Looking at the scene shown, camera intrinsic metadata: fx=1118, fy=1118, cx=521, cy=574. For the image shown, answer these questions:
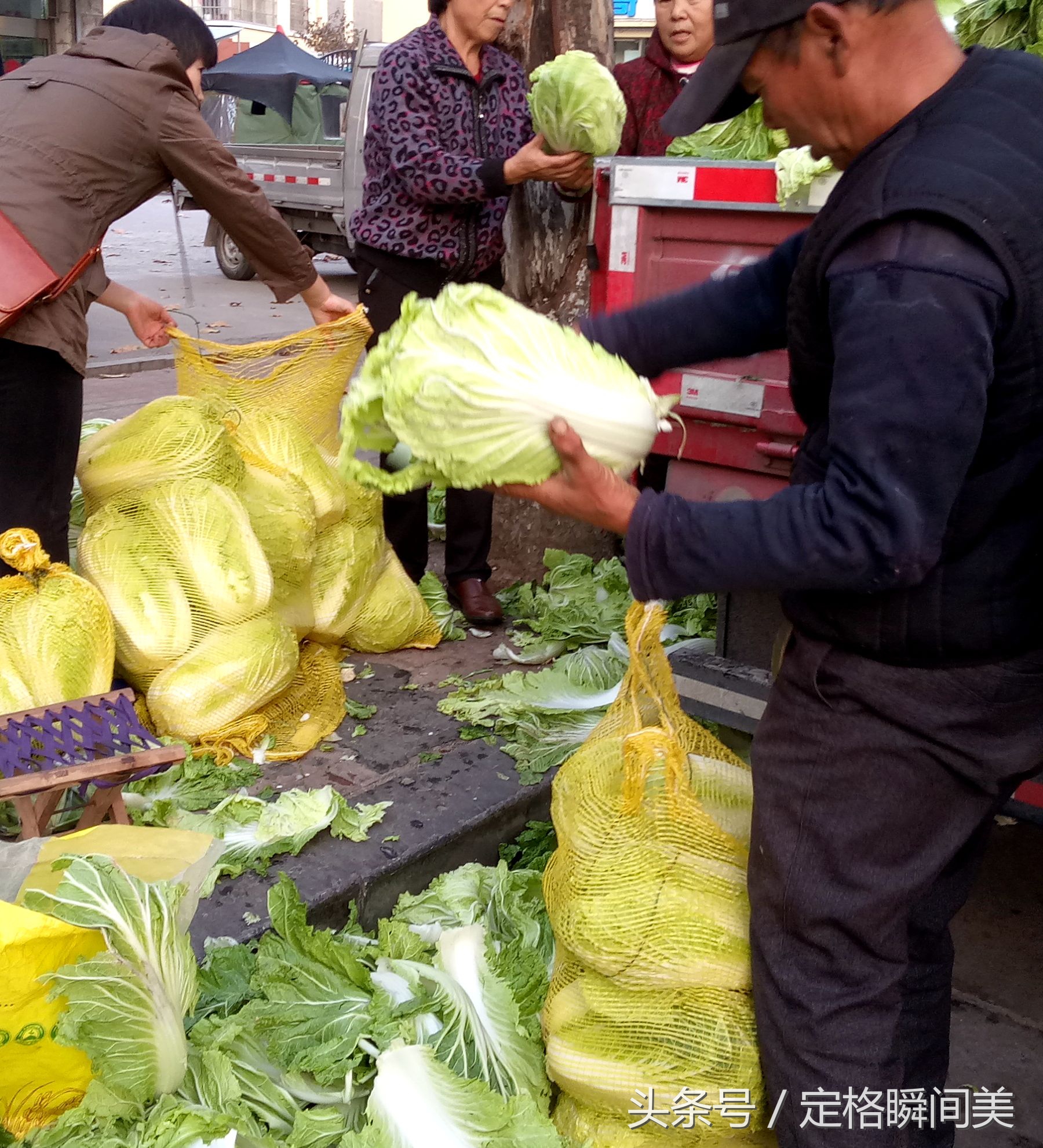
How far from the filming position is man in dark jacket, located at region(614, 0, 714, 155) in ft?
15.2

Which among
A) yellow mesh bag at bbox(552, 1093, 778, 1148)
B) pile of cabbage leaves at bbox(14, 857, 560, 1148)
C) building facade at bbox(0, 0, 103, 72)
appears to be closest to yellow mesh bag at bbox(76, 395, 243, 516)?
pile of cabbage leaves at bbox(14, 857, 560, 1148)

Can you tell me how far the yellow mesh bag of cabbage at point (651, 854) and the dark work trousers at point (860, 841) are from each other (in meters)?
0.17

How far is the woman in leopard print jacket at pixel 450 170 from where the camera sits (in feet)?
13.6

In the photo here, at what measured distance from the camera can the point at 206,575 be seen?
3473mm

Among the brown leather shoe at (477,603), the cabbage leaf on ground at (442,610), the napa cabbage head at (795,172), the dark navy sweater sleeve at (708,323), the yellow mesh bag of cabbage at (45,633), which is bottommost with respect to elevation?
the cabbage leaf on ground at (442,610)

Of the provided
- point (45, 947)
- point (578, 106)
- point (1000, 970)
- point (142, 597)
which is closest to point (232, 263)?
point (578, 106)

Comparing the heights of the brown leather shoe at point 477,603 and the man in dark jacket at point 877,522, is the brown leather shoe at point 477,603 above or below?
below

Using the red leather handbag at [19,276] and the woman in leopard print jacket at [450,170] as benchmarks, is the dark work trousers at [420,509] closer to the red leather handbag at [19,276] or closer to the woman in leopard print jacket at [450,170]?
the woman in leopard print jacket at [450,170]

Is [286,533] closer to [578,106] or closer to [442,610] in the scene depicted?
[442,610]

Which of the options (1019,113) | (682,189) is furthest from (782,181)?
(1019,113)

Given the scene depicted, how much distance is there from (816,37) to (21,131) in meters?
2.56

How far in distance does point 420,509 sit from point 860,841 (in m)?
3.12

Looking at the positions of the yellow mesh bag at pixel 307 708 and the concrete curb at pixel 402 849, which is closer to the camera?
the concrete curb at pixel 402 849

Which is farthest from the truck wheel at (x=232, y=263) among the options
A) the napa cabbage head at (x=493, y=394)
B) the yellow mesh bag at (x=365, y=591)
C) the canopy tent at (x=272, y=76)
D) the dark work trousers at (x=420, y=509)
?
the napa cabbage head at (x=493, y=394)
